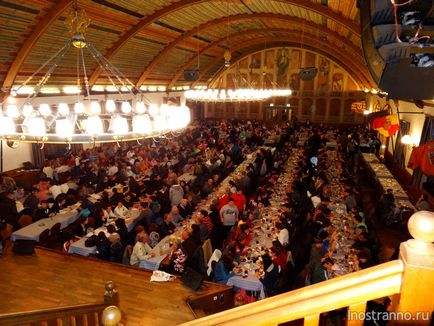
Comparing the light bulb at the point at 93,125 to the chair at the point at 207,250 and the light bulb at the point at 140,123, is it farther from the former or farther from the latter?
the chair at the point at 207,250

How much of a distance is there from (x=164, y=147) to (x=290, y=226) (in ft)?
34.4

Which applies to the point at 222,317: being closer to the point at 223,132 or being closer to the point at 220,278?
the point at 220,278

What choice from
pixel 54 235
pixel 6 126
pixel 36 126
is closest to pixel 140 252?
pixel 54 235

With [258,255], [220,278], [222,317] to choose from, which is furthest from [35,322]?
[258,255]

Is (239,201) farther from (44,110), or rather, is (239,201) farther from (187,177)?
(44,110)

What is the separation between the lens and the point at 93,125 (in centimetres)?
480

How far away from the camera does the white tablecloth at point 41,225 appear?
823 cm

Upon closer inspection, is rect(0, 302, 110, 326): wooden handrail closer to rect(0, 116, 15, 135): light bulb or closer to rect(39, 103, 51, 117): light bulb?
rect(0, 116, 15, 135): light bulb

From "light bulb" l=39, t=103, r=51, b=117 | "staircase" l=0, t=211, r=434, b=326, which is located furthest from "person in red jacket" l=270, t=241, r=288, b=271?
"light bulb" l=39, t=103, r=51, b=117

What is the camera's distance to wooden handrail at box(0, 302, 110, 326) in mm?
3266

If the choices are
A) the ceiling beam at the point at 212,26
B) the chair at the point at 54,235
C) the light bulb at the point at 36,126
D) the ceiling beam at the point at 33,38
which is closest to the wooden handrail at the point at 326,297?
the light bulb at the point at 36,126

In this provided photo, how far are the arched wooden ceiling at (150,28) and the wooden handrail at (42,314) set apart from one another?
993 centimetres

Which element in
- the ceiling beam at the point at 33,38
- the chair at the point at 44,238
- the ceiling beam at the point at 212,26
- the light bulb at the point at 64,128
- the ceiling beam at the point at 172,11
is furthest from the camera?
the ceiling beam at the point at 212,26

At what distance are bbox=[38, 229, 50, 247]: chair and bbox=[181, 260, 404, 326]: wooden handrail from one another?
7952 millimetres
